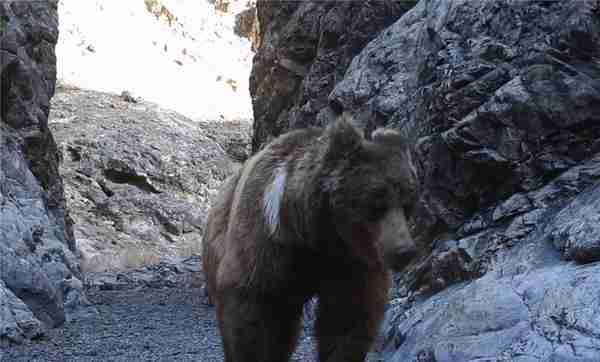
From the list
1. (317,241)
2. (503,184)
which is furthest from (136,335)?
(317,241)

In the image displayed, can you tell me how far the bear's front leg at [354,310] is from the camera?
3791 mm

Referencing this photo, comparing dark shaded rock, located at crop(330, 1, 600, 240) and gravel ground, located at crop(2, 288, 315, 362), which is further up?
dark shaded rock, located at crop(330, 1, 600, 240)

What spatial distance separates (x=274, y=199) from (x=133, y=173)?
14.4 meters

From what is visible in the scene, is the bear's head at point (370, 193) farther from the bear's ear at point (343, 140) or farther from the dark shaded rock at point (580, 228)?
the dark shaded rock at point (580, 228)

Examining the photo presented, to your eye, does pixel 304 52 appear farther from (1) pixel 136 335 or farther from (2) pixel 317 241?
(2) pixel 317 241

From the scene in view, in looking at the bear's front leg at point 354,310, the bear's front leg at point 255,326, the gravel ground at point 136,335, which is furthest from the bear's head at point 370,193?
the gravel ground at point 136,335

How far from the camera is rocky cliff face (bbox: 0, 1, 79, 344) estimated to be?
698 centimetres

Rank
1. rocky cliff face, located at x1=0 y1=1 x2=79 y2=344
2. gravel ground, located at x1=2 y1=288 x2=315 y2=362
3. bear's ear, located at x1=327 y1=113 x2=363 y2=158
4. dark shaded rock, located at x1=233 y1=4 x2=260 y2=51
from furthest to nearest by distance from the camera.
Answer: dark shaded rock, located at x1=233 y1=4 x2=260 y2=51
rocky cliff face, located at x1=0 y1=1 x2=79 y2=344
gravel ground, located at x1=2 y1=288 x2=315 y2=362
bear's ear, located at x1=327 y1=113 x2=363 y2=158

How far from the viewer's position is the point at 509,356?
3.56 m

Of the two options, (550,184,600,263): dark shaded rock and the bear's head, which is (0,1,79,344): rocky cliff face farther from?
(550,184,600,263): dark shaded rock

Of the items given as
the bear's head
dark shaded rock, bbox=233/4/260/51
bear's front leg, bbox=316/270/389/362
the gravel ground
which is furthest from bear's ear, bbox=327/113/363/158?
dark shaded rock, bbox=233/4/260/51

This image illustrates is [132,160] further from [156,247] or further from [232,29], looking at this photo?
[232,29]

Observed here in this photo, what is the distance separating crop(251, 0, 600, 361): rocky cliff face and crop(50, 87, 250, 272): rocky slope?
880 cm

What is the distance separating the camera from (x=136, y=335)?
A: 729cm
